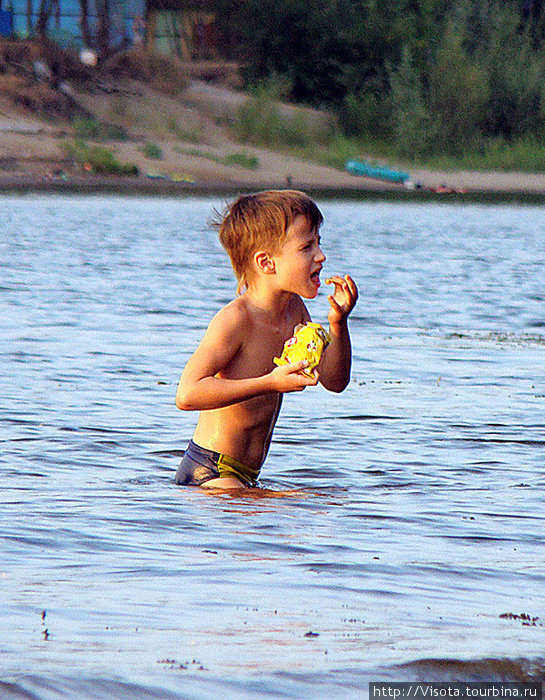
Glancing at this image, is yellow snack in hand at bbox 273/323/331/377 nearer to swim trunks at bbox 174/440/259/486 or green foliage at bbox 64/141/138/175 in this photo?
swim trunks at bbox 174/440/259/486

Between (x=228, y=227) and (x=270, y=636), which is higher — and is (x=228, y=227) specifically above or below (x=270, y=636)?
above

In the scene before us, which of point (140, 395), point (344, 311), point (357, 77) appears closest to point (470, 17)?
point (357, 77)

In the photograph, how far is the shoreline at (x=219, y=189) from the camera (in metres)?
41.7

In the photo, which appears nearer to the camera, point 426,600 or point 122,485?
point 426,600

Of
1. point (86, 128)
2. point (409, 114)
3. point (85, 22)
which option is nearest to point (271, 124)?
point (409, 114)

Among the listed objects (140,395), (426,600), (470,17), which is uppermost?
(426,600)

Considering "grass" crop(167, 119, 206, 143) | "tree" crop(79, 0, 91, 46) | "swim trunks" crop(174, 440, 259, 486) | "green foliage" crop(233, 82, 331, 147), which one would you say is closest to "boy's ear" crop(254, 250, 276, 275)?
"swim trunks" crop(174, 440, 259, 486)

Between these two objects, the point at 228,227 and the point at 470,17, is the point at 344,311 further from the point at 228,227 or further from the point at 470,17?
the point at 470,17

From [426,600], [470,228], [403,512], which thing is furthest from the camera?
[470,228]

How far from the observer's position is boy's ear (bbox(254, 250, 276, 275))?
6055 mm

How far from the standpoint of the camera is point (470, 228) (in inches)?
1256

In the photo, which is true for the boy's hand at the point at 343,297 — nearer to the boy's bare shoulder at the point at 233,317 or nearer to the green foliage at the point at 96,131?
the boy's bare shoulder at the point at 233,317

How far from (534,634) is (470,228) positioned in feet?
91.7

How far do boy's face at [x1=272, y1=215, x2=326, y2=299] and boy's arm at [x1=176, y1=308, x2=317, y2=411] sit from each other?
0.99 feet
